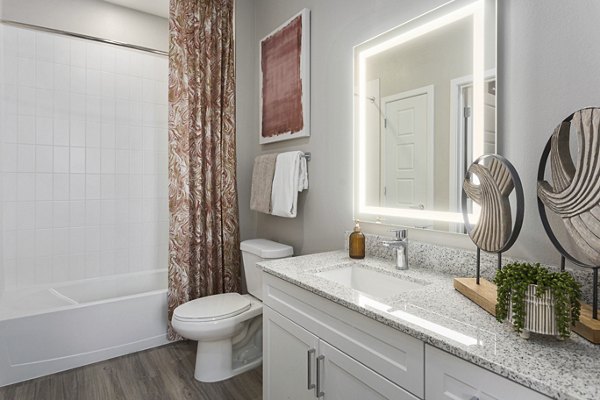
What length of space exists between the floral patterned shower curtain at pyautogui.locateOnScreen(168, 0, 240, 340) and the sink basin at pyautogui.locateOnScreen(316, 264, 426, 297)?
125 cm

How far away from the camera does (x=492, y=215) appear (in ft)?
3.48

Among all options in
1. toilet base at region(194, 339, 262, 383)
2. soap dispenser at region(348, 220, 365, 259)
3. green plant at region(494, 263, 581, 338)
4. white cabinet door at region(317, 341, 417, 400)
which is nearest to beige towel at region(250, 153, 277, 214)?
soap dispenser at region(348, 220, 365, 259)

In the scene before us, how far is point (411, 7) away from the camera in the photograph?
4.90 ft

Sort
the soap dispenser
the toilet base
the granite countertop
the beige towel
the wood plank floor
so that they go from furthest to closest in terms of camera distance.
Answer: the beige towel
the toilet base
the wood plank floor
the soap dispenser
the granite countertop

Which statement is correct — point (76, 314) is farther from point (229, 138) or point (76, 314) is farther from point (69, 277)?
point (229, 138)

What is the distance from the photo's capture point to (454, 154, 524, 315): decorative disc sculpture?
0.97m

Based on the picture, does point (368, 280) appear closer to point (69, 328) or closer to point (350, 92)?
point (350, 92)

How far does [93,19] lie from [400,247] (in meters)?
2.84

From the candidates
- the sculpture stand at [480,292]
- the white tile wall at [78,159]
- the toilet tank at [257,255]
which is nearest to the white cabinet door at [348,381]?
the sculpture stand at [480,292]

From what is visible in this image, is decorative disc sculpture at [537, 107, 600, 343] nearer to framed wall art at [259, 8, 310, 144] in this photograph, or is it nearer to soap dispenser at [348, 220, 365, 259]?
soap dispenser at [348, 220, 365, 259]

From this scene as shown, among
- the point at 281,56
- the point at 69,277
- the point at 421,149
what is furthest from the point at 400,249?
the point at 69,277

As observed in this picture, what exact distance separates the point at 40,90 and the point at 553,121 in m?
3.17

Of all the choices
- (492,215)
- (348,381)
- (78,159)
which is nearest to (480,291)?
(492,215)

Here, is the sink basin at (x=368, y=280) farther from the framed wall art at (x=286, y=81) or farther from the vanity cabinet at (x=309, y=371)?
the framed wall art at (x=286, y=81)
